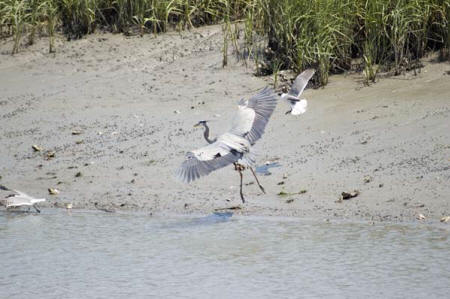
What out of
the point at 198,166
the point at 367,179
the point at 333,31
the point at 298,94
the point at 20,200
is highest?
the point at 333,31

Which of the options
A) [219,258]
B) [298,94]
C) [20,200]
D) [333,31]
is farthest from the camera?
[333,31]

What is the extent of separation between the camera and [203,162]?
7.11 metres

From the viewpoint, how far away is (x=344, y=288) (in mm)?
5746

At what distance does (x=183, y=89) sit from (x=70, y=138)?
1449 mm

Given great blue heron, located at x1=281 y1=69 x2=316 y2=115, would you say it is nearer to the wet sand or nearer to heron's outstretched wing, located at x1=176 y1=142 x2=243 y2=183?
the wet sand

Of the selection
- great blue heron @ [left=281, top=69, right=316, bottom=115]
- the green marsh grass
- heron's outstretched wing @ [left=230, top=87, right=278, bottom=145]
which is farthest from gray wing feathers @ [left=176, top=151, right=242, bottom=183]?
the green marsh grass

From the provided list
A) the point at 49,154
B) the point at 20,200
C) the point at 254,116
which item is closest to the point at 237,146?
the point at 254,116

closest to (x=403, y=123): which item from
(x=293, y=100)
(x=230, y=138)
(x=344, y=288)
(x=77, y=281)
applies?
(x=293, y=100)

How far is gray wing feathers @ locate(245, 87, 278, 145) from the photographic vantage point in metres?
7.73

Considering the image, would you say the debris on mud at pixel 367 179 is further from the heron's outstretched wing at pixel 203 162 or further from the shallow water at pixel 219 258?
the heron's outstretched wing at pixel 203 162

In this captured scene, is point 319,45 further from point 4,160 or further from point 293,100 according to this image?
point 4,160

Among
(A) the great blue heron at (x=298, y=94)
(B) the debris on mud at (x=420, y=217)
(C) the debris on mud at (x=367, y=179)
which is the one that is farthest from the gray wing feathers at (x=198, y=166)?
(A) the great blue heron at (x=298, y=94)

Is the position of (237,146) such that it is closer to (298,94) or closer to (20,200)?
(298,94)

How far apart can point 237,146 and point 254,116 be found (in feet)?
2.06
